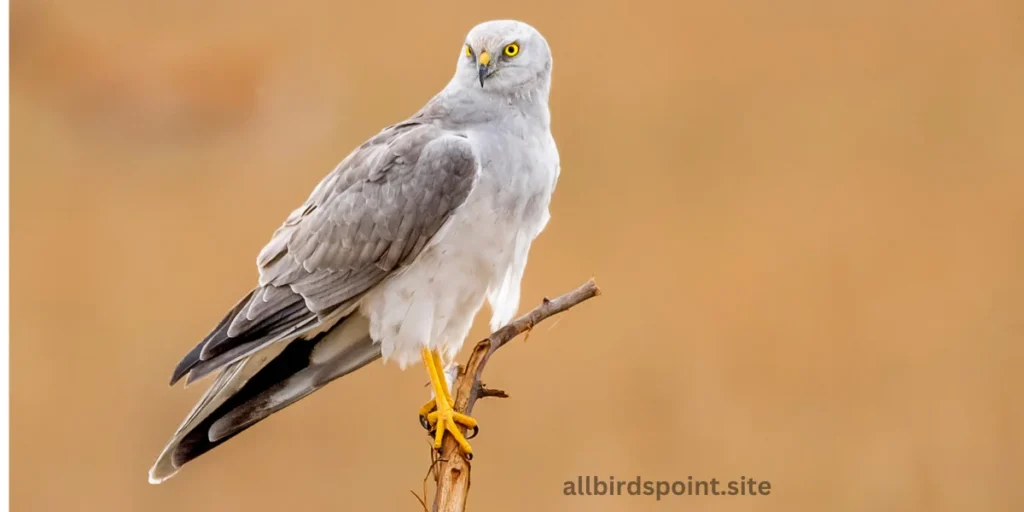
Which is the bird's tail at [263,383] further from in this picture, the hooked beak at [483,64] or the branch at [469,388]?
the hooked beak at [483,64]

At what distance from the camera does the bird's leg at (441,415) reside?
300 centimetres

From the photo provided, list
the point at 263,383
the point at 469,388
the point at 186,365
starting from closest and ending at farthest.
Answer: the point at 186,365 → the point at 469,388 → the point at 263,383

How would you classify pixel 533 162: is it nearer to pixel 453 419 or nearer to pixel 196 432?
pixel 453 419

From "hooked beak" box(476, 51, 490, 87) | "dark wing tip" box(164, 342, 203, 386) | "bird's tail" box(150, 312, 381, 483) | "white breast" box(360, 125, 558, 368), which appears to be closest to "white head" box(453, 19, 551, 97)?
"hooked beak" box(476, 51, 490, 87)

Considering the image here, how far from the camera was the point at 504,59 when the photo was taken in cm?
300

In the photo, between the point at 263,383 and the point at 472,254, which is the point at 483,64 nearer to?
the point at 472,254

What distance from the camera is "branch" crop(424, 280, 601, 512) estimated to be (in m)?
2.73

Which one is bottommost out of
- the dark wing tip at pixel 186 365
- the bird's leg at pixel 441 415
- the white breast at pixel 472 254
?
the bird's leg at pixel 441 415

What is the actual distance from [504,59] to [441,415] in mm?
952

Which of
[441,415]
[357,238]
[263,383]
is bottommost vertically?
[441,415]

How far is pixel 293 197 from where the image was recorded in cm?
535

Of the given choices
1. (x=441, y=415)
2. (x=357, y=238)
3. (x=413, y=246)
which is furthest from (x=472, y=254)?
(x=441, y=415)

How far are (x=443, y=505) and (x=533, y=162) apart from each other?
0.91 meters

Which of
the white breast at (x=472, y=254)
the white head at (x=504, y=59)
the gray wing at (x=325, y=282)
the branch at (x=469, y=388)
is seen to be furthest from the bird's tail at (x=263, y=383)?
the white head at (x=504, y=59)
